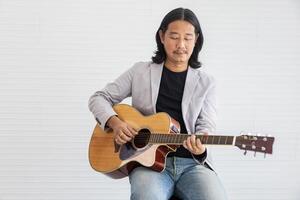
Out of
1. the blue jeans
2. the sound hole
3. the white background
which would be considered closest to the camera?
the blue jeans

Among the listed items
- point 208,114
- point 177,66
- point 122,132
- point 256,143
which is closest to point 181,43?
point 177,66

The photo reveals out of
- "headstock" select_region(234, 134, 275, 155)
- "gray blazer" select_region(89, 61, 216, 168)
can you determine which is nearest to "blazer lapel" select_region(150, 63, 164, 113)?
"gray blazer" select_region(89, 61, 216, 168)

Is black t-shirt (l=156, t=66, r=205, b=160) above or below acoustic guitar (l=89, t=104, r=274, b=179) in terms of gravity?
above

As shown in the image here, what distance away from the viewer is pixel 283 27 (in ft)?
9.18

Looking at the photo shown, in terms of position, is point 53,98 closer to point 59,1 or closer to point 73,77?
point 73,77

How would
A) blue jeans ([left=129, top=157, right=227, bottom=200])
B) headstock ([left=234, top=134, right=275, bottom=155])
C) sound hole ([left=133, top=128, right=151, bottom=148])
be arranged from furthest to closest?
sound hole ([left=133, top=128, right=151, bottom=148]) < blue jeans ([left=129, top=157, right=227, bottom=200]) < headstock ([left=234, top=134, right=275, bottom=155])

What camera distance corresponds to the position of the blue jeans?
6.00 ft

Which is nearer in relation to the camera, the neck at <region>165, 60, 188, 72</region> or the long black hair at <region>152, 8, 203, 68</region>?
the long black hair at <region>152, 8, 203, 68</region>

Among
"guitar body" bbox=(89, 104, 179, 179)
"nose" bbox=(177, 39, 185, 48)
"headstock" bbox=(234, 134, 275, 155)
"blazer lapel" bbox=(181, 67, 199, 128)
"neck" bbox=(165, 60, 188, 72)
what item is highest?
"nose" bbox=(177, 39, 185, 48)

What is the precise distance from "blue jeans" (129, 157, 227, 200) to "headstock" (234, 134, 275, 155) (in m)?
0.23

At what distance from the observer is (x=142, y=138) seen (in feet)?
6.49

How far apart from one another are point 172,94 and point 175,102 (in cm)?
4

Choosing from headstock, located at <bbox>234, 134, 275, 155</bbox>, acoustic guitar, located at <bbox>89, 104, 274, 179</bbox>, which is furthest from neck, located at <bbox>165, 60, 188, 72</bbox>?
headstock, located at <bbox>234, 134, 275, 155</bbox>

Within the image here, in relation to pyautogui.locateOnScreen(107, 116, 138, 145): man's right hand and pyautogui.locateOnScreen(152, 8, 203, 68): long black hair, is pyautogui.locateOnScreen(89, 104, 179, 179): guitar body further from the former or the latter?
pyautogui.locateOnScreen(152, 8, 203, 68): long black hair
